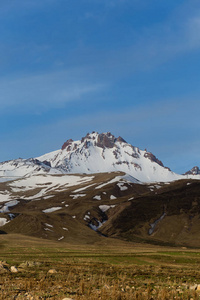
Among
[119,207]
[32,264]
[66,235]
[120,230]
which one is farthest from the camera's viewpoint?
[119,207]

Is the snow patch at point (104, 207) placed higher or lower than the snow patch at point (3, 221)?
higher

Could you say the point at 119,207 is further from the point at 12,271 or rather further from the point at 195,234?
the point at 12,271

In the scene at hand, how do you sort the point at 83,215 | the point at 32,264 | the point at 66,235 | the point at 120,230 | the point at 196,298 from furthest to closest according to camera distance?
the point at 83,215 → the point at 120,230 → the point at 66,235 → the point at 32,264 → the point at 196,298

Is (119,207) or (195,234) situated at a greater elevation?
(119,207)

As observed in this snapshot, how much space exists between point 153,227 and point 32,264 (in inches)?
5110

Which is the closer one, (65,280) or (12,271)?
(65,280)

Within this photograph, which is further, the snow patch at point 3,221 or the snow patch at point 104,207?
the snow patch at point 104,207

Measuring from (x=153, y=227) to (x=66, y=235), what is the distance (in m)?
44.0

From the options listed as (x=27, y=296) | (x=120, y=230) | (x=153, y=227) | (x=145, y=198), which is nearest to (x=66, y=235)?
(x=120, y=230)

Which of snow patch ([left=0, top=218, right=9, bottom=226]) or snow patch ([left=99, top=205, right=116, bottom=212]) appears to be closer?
snow patch ([left=0, top=218, right=9, bottom=226])

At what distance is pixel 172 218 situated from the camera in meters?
168

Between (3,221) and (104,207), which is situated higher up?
(104,207)

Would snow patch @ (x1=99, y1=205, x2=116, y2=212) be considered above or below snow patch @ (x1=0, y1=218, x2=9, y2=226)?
above

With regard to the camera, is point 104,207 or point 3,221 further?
point 104,207
